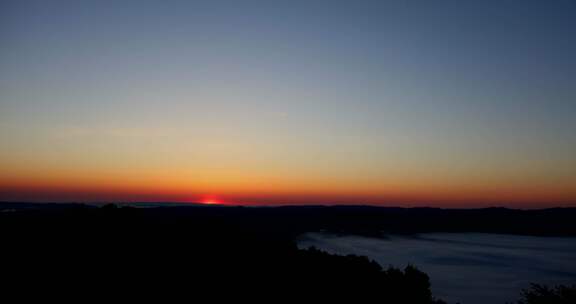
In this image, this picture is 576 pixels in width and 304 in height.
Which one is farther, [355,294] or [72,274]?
[355,294]

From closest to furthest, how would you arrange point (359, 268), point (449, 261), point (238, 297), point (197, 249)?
point (238, 297), point (197, 249), point (359, 268), point (449, 261)

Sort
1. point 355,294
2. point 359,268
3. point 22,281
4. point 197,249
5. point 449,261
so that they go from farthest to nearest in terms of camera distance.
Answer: point 449,261 → point 359,268 → point 355,294 → point 197,249 → point 22,281

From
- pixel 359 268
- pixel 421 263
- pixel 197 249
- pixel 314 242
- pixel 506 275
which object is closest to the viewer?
pixel 197 249

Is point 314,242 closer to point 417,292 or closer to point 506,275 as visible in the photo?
point 506,275

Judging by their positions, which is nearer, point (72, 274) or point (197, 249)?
point (72, 274)

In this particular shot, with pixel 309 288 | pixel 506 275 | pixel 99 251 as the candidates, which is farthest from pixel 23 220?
pixel 506 275

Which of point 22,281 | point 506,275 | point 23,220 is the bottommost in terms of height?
point 506,275

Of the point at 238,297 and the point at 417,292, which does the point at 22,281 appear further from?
the point at 417,292

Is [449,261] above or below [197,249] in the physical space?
below

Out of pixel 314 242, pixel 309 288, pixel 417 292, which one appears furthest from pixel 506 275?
pixel 309 288
